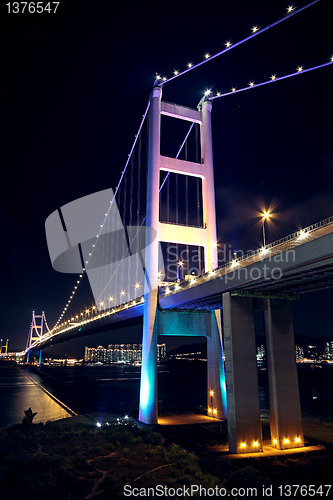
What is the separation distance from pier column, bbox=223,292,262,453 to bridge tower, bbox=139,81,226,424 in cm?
928

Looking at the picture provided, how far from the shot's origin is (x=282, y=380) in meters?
19.8

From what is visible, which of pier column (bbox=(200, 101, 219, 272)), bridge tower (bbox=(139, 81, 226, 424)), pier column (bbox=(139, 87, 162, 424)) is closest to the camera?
pier column (bbox=(139, 87, 162, 424))

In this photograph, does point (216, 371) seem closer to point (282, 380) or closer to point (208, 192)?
point (282, 380)

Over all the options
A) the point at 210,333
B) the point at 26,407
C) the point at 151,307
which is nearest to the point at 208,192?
the point at 151,307

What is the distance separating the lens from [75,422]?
26.8m

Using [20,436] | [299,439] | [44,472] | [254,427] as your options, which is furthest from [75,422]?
[299,439]

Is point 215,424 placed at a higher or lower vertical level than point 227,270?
lower

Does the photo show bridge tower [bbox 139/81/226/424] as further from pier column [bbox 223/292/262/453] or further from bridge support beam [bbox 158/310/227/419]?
pier column [bbox 223/292/262/453]

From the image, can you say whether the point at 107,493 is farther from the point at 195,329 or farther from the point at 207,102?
the point at 207,102

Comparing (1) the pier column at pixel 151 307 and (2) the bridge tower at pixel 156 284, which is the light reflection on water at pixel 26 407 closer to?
(1) the pier column at pixel 151 307

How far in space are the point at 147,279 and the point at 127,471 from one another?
15.8m

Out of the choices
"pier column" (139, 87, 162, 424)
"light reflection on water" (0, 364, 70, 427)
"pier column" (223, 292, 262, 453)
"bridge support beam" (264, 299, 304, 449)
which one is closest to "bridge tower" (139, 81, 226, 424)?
"pier column" (139, 87, 162, 424)

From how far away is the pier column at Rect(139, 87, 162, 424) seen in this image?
89.5 feet

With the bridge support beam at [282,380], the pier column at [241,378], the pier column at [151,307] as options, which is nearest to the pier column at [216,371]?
the pier column at [151,307]
